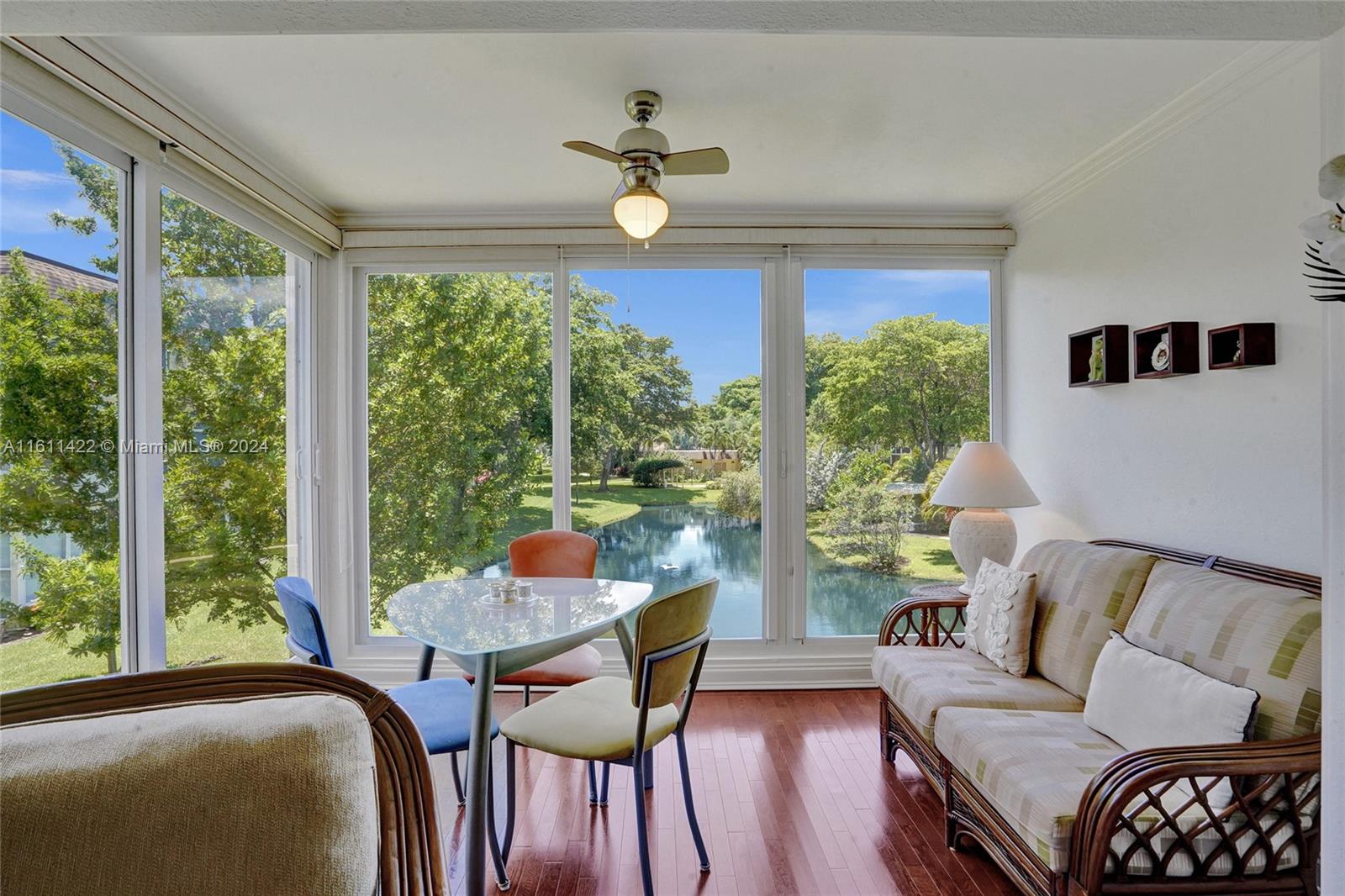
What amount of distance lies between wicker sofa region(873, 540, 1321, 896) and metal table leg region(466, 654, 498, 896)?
4.68 ft

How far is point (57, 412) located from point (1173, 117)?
156 inches

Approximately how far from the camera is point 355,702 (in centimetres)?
107

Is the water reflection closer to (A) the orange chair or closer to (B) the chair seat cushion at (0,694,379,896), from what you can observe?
(A) the orange chair

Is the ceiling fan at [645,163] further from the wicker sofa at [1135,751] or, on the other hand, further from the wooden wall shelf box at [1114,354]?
the wicker sofa at [1135,751]

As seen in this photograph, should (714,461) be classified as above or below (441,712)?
above

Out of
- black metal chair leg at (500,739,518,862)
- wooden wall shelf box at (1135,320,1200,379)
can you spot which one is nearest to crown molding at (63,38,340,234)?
black metal chair leg at (500,739,518,862)

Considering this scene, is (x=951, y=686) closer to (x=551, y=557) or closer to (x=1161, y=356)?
(x=1161, y=356)

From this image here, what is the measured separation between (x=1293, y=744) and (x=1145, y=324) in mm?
1727

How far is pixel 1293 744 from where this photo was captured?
159cm

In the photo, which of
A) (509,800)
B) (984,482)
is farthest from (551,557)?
(984,482)

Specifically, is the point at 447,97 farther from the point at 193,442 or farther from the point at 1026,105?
the point at 1026,105

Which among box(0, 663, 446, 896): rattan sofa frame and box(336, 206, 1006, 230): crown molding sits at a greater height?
box(336, 206, 1006, 230): crown molding

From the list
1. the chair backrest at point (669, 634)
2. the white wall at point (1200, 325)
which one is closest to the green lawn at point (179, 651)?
the chair backrest at point (669, 634)

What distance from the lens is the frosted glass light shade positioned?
92.5 inches
